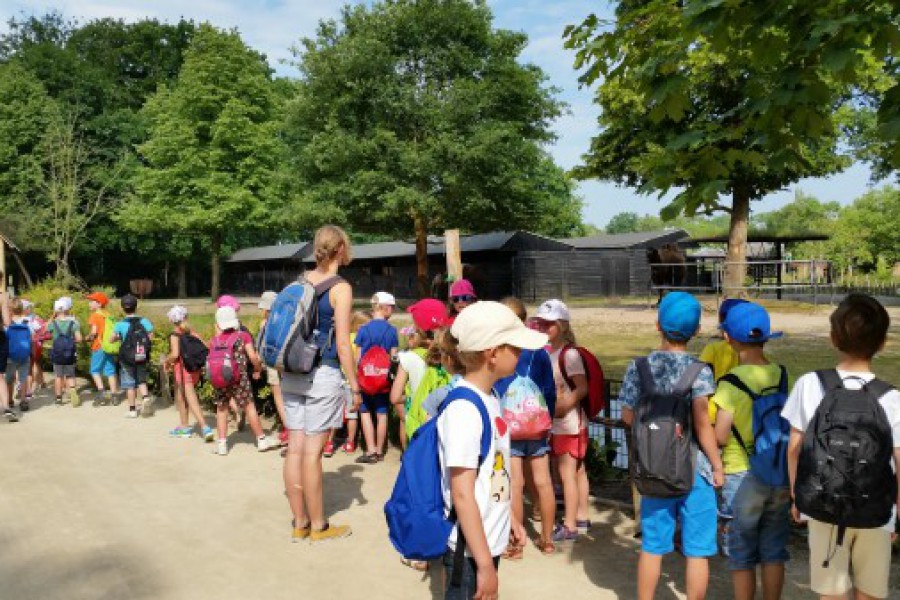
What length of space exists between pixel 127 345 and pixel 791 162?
8.13 meters

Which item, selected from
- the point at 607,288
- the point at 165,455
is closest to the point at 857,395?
the point at 165,455

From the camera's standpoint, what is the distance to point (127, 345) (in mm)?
9133

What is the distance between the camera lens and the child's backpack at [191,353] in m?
7.94

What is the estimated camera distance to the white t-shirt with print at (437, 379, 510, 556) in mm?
2500

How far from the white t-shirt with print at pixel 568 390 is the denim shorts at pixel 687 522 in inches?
49.8

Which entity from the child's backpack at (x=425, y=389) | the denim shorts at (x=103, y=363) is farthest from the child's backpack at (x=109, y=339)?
the child's backpack at (x=425, y=389)

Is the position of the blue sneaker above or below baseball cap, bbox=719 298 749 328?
below

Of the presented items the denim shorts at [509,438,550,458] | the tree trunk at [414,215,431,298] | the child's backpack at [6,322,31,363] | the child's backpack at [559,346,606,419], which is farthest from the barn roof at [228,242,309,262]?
the denim shorts at [509,438,550,458]

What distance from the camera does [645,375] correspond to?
138 inches

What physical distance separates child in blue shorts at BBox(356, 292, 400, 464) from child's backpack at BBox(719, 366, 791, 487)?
3.55 m

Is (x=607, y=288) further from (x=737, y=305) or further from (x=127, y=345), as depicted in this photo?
(x=737, y=305)

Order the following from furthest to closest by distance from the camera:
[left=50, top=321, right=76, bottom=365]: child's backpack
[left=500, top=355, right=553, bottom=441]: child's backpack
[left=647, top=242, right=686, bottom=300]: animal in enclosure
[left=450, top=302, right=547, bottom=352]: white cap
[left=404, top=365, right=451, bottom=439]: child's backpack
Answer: [left=647, top=242, right=686, bottom=300]: animal in enclosure
[left=50, top=321, right=76, bottom=365]: child's backpack
[left=404, top=365, right=451, bottom=439]: child's backpack
[left=500, top=355, right=553, bottom=441]: child's backpack
[left=450, top=302, right=547, bottom=352]: white cap

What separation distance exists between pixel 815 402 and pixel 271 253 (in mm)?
49519

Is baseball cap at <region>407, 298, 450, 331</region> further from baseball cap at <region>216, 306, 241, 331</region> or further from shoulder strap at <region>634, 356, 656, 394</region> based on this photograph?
baseball cap at <region>216, 306, 241, 331</region>
